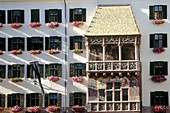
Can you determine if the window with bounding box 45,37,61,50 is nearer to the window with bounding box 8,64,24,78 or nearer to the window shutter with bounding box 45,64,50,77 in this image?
the window shutter with bounding box 45,64,50,77

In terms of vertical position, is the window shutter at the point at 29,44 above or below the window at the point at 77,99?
above

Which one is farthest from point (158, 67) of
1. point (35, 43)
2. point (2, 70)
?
point (2, 70)

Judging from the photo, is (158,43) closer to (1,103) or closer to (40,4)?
(40,4)

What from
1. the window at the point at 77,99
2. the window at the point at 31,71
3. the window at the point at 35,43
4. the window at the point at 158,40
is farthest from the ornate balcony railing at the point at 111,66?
the window at the point at 35,43

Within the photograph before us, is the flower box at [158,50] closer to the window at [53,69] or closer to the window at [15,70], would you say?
the window at [53,69]

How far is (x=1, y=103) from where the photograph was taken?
119 feet

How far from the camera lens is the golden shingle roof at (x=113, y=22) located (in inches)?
1363

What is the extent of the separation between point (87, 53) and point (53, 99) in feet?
16.3

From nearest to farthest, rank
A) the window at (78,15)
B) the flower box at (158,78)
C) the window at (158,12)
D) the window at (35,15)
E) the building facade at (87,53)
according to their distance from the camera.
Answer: the building facade at (87,53) → the flower box at (158,78) → the window at (158,12) → the window at (78,15) → the window at (35,15)

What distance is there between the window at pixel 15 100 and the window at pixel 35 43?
13.7 feet

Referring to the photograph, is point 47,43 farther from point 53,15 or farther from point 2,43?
point 2,43

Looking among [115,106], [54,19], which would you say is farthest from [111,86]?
[54,19]

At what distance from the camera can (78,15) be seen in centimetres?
3669

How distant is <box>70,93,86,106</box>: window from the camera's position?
35719 mm
